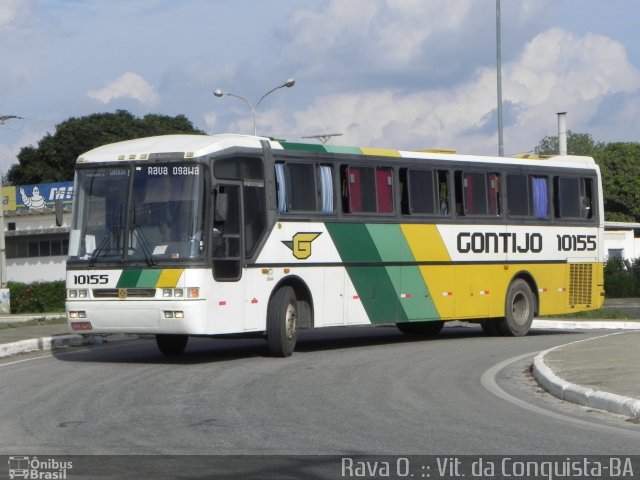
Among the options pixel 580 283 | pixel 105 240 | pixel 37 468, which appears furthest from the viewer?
pixel 580 283

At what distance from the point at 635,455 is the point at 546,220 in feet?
53.3

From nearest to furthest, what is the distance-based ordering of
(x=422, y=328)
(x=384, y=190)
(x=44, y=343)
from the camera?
(x=384, y=190) → (x=44, y=343) → (x=422, y=328)

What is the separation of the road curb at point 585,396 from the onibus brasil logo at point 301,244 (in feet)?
17.1

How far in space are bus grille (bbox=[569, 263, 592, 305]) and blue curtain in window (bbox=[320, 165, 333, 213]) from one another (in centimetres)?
767

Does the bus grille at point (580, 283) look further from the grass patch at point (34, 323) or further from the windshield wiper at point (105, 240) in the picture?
the grass patch at point (34, 323)

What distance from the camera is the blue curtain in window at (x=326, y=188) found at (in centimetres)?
2033

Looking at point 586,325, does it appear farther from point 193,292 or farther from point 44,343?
point 193,292

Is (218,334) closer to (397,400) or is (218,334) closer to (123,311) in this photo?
(123,311)

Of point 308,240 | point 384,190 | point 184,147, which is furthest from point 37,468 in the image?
point 384,190

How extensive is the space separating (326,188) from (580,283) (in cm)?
821

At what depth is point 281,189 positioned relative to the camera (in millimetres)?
19438

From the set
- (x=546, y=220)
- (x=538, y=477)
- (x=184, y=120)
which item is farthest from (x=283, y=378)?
(x=184, y=120)

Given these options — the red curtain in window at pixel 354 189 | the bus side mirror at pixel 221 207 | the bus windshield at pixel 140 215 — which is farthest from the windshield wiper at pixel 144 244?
the red curtain in window at pixel 354 189

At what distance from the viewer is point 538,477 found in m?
8.55
